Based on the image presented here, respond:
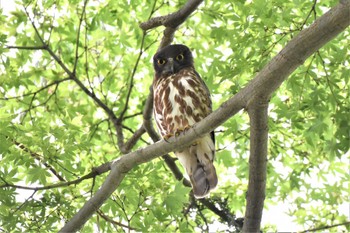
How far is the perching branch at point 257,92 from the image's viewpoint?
3225 millimetres

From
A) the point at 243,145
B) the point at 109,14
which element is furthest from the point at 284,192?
the point at 109,14

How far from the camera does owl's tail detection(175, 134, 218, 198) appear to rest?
17.6 ft

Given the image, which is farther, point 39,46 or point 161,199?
point 39,46

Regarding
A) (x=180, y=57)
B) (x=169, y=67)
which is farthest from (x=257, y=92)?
(x=180, y=57)

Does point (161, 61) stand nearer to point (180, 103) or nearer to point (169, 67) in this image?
point (169, 67)

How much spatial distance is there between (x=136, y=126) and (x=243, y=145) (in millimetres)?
1713

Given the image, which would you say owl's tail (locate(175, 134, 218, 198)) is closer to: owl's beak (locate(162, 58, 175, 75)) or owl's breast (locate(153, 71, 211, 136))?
owl's breast (locate(153, 71, 211, 136))

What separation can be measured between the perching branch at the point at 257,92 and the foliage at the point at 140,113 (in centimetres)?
51

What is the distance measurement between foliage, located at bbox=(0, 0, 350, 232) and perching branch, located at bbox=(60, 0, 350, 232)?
51 cm

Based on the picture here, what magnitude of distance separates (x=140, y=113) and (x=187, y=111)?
1.93m

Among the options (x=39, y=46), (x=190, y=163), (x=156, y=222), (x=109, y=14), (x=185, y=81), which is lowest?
(x=156, y=222)

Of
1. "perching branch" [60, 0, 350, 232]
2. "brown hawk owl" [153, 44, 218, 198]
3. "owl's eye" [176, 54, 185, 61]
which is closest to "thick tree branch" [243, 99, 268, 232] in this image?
"perching branch" [60, 0, 350, 232]

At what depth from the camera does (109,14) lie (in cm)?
657

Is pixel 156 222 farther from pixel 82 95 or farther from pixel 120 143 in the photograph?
pixel 82 95
